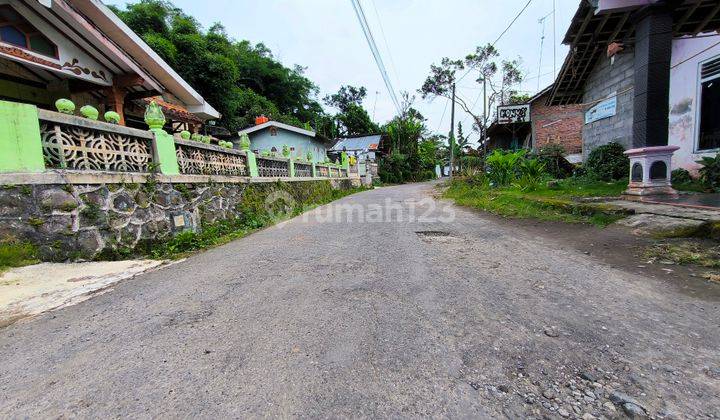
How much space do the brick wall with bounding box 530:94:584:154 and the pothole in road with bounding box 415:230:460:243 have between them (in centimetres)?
1255

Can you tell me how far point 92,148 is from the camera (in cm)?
405

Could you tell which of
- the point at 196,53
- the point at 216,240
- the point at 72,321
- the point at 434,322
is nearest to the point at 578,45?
the point at 434,322

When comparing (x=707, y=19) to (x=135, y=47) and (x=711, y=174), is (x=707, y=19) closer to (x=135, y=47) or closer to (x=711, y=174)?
(x=711, y=174)

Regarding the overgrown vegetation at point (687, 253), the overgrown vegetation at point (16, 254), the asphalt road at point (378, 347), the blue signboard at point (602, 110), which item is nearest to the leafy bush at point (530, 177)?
the blue signboard at point (602, 110)

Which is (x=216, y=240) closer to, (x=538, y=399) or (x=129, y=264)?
(x=129, y=264)

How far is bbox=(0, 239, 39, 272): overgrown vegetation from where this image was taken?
3.19 metres

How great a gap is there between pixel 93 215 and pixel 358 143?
26586 millimetres

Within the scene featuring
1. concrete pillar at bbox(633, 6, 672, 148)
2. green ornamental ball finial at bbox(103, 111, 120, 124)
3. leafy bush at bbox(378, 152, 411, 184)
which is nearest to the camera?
green ornamental ball finial at bbox(103, 111, 120, 124)

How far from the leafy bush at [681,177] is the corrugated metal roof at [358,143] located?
22.5 meters

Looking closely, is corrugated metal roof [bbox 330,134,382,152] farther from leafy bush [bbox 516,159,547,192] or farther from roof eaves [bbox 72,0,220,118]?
roof eaves [bbox 72,0,220,118]

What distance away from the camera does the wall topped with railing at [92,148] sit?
327 centimetres

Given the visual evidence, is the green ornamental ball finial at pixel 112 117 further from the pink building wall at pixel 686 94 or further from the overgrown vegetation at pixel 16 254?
the pink building wall at pixel 686 94

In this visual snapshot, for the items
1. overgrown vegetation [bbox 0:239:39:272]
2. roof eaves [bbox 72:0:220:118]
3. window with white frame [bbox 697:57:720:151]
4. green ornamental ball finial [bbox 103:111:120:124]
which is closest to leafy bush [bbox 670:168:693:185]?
window with white frame [bbox 697:57:720:151]

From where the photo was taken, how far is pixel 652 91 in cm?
534
